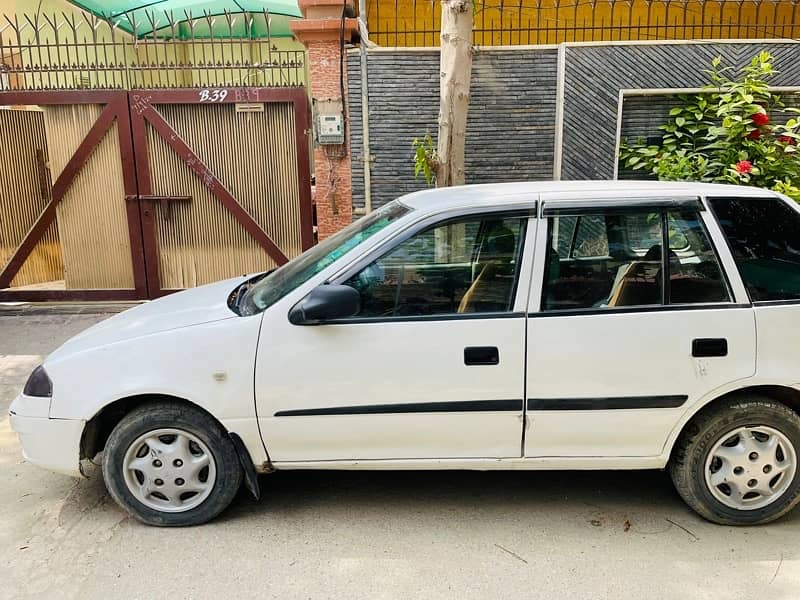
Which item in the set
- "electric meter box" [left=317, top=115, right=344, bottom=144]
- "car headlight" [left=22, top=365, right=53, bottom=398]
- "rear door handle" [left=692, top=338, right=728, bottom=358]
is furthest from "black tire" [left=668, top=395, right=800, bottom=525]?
"electric meter box" [left=317, top=115, right=344, bottom=144]

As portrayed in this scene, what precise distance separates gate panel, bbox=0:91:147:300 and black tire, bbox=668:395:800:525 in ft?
21.4

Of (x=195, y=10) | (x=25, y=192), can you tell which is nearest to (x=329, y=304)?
(x=25, y=192)

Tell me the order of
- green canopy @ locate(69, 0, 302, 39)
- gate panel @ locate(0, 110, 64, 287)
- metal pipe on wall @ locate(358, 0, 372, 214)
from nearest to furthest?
metal pipe on wall @ locate(358, 0, 372, 214) → gate panel @ locate(0, 110, 64, 287) → green canopy @ locate(69, 0, 302, 39)

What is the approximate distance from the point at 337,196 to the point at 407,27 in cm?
327

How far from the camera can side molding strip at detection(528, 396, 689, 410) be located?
3.23 m

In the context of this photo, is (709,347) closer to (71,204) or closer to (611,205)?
(611,205)

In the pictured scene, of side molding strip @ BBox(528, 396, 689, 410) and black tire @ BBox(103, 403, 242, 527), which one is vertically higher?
side molding strip @ BBox(528, 396, 689, 410)

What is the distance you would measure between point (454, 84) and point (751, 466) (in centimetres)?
380

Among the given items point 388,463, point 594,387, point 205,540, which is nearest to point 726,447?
point 594,387

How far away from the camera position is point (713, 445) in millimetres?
3324

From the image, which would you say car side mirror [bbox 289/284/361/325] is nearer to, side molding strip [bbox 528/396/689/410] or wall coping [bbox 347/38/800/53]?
side molding strip [bbox 528/396/689/410]

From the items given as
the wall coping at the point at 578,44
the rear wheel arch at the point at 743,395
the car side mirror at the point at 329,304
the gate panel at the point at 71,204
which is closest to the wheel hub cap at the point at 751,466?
the rear wheel arch at the point at 743,395

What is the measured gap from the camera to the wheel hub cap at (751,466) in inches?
Answer: 131

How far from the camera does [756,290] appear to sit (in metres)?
3.28
